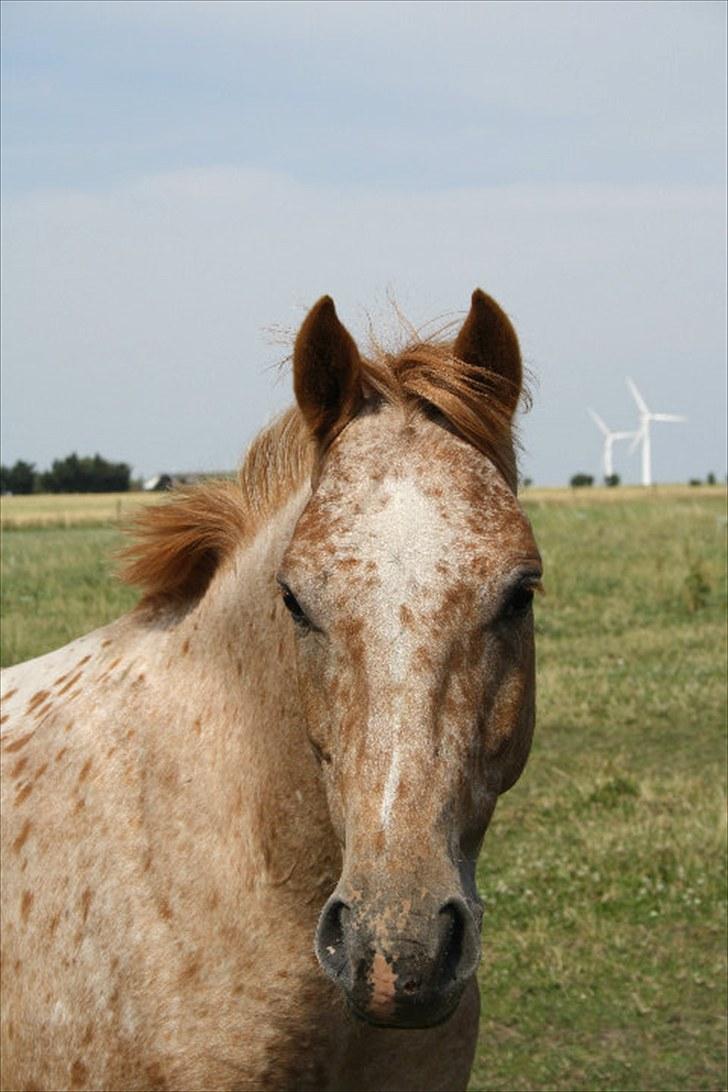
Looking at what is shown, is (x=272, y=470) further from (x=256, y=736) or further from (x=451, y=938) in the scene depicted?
(x=451, y=938)

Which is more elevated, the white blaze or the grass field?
the white blaze

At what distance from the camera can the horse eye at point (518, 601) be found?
271cm

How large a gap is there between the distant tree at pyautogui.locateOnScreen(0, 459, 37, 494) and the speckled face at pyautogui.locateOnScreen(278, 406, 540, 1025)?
212ft

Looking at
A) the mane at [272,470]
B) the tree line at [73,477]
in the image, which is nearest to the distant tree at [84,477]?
the tree line at [73,477]

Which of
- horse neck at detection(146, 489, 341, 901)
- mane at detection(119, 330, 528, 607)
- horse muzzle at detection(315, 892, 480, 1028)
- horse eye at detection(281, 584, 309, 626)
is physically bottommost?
horse muzzle at detection(315, 892, 480, 1028)

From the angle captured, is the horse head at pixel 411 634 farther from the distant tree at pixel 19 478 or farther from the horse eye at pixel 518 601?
the distant tree at pixel 19 478

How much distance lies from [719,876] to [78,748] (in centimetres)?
551

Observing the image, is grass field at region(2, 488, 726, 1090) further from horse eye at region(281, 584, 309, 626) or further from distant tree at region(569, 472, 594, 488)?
distant tree at region(569, 472, 594, 488)

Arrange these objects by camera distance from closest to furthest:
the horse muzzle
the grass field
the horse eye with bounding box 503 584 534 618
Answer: the horse muzzle < the horse eye with bounding box 503 584 534 618 < the grass field

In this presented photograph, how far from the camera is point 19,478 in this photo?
67.7m

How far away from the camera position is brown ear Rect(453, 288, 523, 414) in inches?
118

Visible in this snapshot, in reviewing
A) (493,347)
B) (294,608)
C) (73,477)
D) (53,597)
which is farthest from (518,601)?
(73,477)

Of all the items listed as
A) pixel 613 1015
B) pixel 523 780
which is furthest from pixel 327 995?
pixel 523 780

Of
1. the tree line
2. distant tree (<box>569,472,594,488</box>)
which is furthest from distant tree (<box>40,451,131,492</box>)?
distant tree (<box>569,472,594,488</box>)
